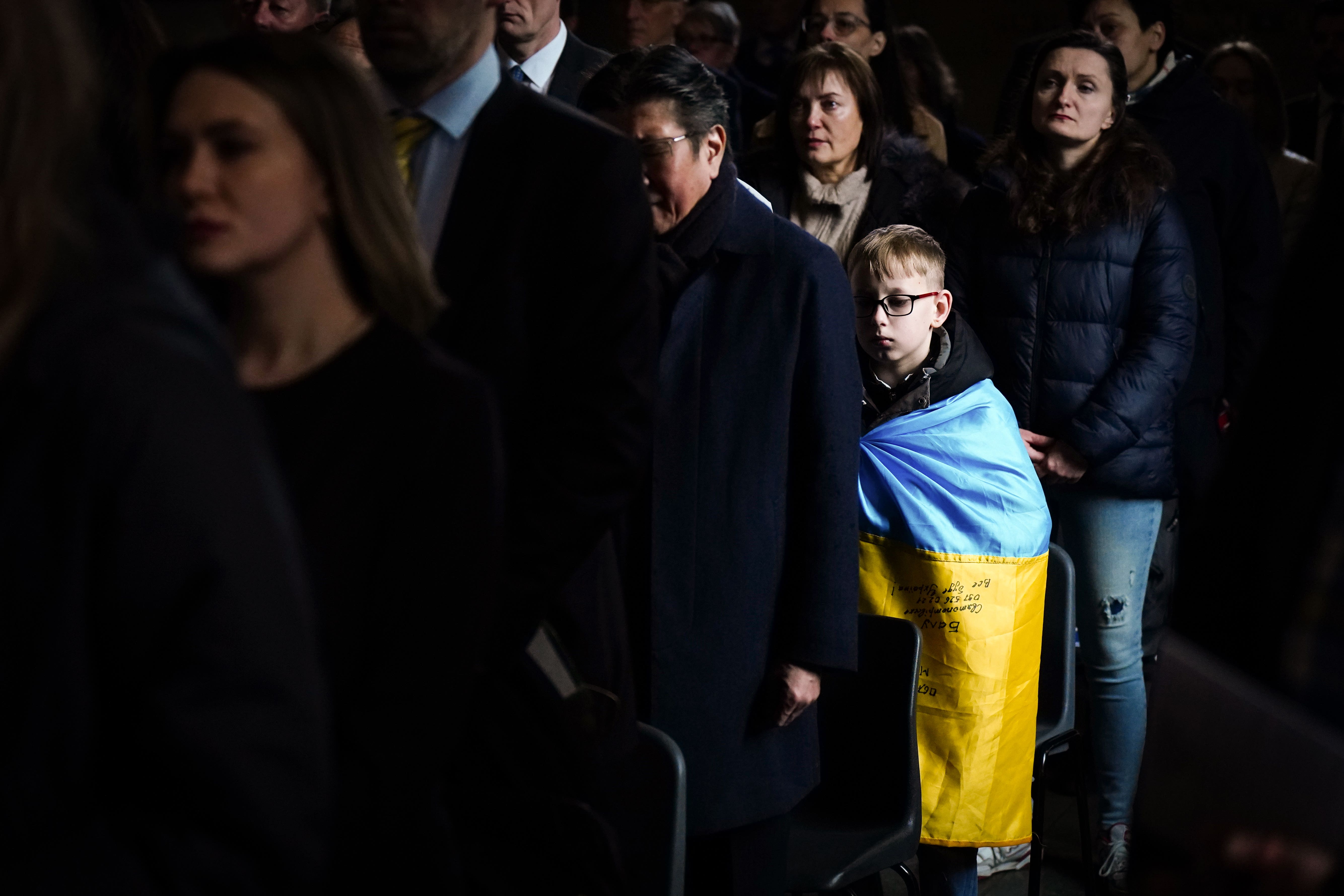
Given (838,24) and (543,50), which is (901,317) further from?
(838,24)

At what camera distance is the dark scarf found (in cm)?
195

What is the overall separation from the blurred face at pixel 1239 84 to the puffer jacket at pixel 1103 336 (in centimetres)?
147

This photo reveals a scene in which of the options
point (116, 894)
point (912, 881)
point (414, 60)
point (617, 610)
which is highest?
point (414, 60)

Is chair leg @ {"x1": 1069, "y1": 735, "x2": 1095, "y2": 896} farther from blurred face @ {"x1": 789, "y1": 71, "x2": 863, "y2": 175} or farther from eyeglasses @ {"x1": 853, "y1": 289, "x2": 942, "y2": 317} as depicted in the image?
blurred face @ {"x1": 789, "y1": 71, "x2": 863, "y2": 175}

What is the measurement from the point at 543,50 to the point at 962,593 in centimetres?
131

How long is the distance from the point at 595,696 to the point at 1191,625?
632 millimetres

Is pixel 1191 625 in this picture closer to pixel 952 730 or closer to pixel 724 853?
pixel 724 853

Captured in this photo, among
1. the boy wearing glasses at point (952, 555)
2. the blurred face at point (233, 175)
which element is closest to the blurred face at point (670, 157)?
the boy wearing glasses at point (952, 555)

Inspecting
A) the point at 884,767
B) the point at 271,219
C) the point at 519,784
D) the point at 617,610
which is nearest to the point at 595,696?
the point at 617,610

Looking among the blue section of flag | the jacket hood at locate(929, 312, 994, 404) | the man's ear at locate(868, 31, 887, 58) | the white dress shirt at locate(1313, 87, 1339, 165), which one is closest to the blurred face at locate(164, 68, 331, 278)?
the blue section of flag

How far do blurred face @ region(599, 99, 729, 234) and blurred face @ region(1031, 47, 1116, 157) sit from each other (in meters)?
1.26

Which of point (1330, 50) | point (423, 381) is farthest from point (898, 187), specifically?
point (423, 381)

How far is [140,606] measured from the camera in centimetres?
76

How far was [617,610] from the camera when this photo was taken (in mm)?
1492
